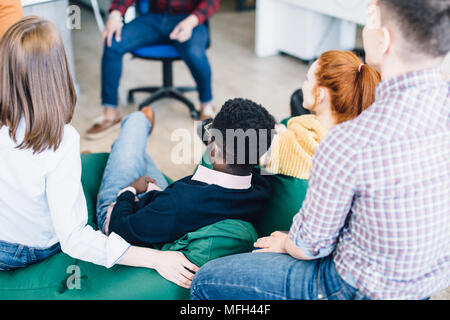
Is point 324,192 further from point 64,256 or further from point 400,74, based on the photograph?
point 64,256

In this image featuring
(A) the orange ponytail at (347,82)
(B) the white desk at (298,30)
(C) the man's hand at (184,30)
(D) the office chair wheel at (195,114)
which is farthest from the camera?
(B) the white desk at (298,30)

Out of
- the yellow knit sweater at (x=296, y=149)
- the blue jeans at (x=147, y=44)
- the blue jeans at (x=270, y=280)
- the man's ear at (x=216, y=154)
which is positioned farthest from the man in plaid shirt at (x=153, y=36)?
the blue jeans at (x=270, y=280)

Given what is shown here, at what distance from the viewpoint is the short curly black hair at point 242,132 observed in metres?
1.19

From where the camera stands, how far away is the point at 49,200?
1079 millimetres

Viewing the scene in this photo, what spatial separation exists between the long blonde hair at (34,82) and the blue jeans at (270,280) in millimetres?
466

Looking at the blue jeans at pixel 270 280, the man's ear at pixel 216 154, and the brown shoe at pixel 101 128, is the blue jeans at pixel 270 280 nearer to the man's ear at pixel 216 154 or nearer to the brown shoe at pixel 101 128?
the man's ear at pixel 216 154

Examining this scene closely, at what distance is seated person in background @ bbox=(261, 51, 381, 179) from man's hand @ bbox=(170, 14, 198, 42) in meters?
1.12

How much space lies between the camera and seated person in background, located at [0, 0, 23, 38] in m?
1.84

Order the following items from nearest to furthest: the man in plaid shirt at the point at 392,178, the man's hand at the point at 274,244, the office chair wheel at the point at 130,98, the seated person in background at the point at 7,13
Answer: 1. the man in plaid shirt at the point at 392,178
2. the man's hand at the point at 274,244
3. the seated person in background at the point at 7,13
4. the office chair wheel at the point at 130,98

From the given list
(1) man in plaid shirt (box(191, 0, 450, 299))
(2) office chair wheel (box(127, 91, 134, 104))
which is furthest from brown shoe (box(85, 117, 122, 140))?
(1) man in plaid shirt (box(191, 0, 450, 299))

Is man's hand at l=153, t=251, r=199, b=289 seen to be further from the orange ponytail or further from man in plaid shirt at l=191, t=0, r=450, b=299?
the orange ponytail

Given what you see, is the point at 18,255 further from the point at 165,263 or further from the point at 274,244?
the point at 274,244
